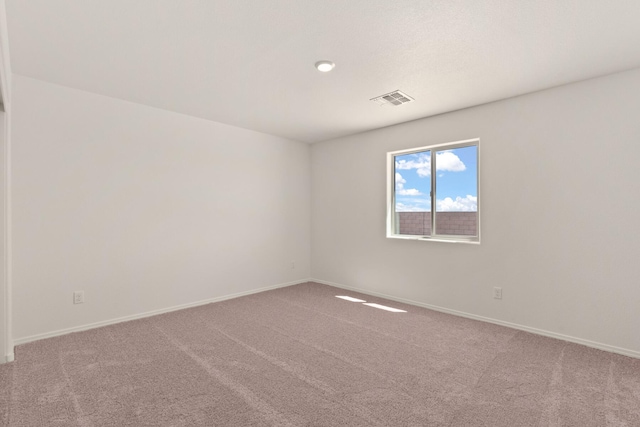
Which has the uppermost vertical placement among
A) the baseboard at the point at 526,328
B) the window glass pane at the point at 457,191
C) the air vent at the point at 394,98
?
the air vent at the point at 394,98

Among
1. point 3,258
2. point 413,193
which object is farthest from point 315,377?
point 413,193

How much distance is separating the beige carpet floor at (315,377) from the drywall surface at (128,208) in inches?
19.7

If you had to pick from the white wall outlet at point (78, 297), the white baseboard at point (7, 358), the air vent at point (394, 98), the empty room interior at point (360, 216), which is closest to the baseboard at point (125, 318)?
the empty room interior at point (360, 216)

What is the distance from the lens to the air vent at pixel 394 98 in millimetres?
3203

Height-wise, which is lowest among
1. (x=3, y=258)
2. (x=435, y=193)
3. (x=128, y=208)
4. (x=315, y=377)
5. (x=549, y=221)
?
(x=315, y=377)

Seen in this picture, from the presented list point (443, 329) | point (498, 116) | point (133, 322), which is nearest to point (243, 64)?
point (498, 116)

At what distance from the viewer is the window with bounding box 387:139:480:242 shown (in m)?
3.73

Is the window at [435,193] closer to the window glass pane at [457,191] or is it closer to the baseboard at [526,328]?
the window glass pane at [457,191]

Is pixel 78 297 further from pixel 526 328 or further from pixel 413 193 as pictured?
pixel 526 328

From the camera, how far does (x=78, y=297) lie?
123 inches

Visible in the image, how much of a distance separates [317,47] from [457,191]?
2.52 meters

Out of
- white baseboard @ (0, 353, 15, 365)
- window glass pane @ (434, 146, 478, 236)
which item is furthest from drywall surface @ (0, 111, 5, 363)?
window glass pane @ (434, 146, 478, 236)

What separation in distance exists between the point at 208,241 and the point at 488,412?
353cm

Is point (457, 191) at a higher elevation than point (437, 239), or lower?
higher
